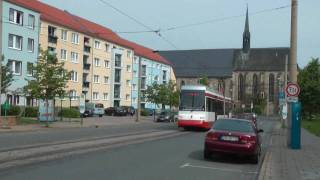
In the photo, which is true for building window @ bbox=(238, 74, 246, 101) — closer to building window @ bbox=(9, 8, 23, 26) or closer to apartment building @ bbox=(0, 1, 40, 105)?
apartment building @ bbox=(0, 1, 40, 105)

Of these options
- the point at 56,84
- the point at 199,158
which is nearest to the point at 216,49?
the point at 56,84

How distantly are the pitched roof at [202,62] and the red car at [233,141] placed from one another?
125m

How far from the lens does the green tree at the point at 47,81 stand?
128 feet

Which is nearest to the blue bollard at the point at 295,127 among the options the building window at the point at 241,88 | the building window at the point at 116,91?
the building window at the point at 116,91

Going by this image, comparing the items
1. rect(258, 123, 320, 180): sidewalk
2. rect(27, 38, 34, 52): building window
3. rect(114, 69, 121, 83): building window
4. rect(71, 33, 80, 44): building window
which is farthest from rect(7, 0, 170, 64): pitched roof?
rect(258, 123, 320, 180): sidewalk

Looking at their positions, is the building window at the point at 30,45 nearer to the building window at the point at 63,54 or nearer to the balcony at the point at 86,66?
the building window at the point at 63,54

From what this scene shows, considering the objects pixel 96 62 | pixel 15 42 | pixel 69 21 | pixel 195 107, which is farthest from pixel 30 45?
pixel 195 107

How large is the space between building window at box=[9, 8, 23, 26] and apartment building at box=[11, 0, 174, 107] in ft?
3.80

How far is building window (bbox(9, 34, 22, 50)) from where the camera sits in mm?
59344

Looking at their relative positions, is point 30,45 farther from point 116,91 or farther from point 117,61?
point 116,91

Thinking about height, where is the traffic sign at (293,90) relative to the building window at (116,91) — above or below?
below

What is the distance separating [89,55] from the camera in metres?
82.3

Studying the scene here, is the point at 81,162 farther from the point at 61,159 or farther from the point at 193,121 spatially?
the point at 193,121

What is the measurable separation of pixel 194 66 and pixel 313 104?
73.5m
